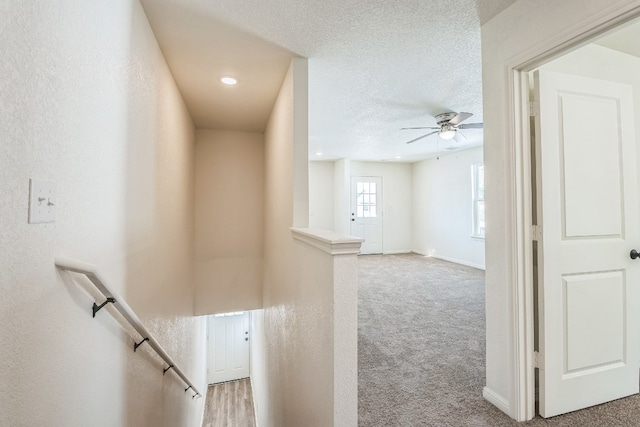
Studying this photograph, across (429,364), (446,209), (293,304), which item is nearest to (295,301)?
(293,304)

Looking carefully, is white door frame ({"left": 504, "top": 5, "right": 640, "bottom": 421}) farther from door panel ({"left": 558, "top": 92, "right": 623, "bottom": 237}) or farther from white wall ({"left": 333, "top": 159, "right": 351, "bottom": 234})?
white wall ({"left": 333, "top": 159, "right": 351, "bottom": 234})

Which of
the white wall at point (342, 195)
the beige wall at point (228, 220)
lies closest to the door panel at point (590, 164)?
the beige wall at point (228, 220)

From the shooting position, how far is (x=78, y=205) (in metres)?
1.00

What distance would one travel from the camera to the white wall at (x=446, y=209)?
18.8 feet

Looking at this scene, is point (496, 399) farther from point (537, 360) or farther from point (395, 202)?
point (395, 202)

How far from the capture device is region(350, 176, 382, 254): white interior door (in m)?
7.07

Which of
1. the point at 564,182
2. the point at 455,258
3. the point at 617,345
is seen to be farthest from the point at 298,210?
the point at 455,258

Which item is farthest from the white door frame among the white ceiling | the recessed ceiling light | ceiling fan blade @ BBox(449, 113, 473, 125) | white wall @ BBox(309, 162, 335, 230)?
white wall @ BBox(309, 162, 335, 230)

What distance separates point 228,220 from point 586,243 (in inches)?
153

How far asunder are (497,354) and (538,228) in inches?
30.4

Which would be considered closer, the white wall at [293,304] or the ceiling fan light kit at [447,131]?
the white wall at [293,304]

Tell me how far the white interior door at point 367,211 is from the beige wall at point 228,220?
3311 millimetres

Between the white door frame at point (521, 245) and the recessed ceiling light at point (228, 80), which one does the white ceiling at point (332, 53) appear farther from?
the white door frame at point (521, 245)

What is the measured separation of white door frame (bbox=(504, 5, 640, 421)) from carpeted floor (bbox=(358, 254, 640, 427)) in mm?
186
